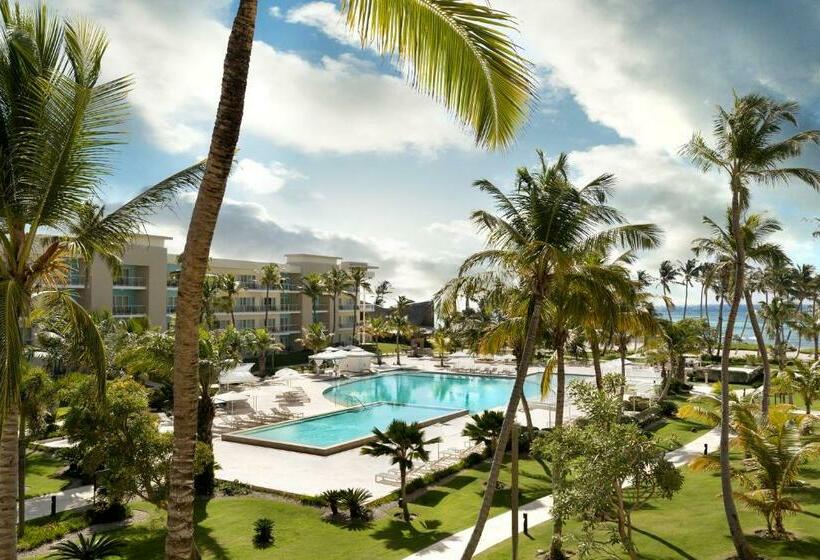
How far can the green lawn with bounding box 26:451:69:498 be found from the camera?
19797 mm

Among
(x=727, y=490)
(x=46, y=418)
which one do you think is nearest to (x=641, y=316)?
(x=727, y=490)

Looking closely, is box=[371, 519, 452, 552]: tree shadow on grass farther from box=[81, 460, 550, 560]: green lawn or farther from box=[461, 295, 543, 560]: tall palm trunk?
box=[461, 295, 543, 560]: tall palm trunk

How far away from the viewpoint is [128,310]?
150 feet

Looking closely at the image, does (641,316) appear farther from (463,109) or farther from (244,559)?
(463,109)

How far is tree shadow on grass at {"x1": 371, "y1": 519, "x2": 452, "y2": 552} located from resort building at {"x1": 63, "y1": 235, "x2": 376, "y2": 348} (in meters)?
23.6

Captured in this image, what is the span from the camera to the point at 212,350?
66.1ft

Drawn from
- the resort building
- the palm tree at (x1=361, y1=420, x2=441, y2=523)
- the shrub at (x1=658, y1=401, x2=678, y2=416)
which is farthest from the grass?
the resort building

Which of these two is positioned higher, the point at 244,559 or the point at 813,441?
the point at 813,441

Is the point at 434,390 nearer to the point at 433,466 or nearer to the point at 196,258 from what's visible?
the point at 433,466

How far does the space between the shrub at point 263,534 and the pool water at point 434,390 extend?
20.4 m

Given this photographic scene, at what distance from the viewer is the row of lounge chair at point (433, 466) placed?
69.5 ft

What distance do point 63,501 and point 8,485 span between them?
1220cm

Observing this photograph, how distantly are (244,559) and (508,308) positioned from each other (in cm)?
917

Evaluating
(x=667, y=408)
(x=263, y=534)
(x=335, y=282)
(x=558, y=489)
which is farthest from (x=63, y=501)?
(x=335, y=282)
